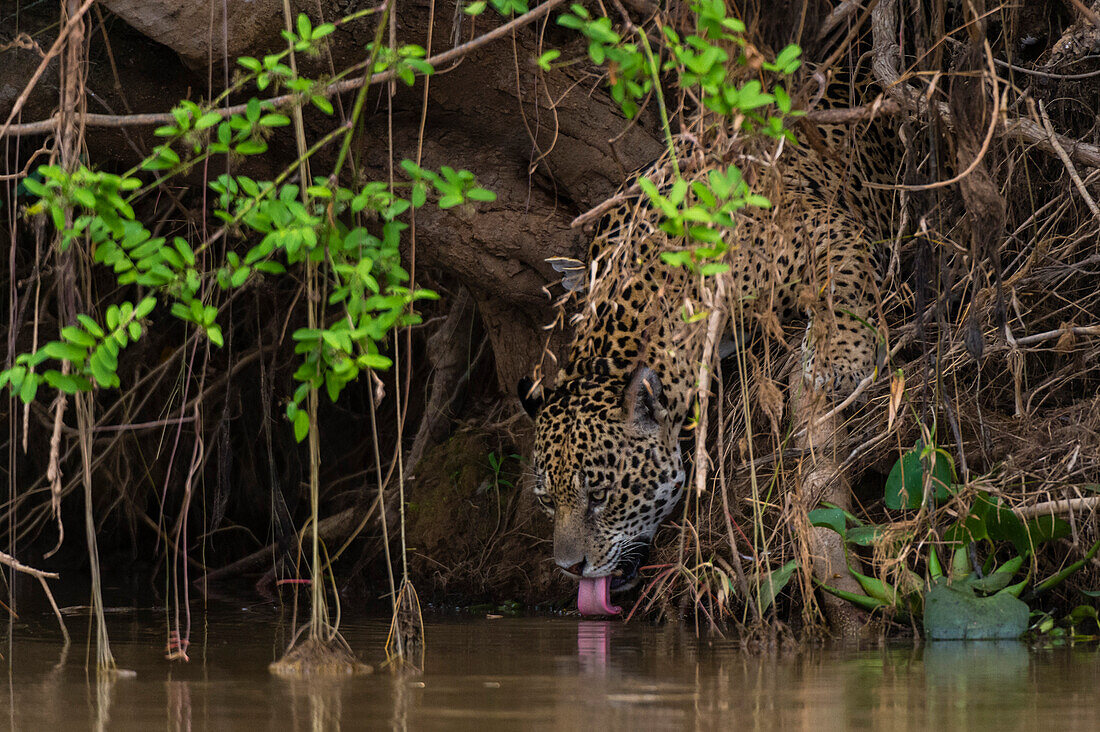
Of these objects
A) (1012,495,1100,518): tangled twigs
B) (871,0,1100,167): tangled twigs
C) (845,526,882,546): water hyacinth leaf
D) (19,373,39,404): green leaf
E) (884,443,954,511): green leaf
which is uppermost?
(871,0,1100,167): tangled twigs

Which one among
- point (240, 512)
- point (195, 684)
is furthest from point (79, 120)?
point (240, 512)

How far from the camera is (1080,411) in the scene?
3.90 m

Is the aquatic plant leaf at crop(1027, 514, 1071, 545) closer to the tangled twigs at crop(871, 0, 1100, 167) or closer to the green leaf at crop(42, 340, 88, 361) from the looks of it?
the tangled twigs at crop(871, 0, 1100, 167)

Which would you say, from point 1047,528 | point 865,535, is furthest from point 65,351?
point 1047,528

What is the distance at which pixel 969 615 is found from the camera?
3461 mm

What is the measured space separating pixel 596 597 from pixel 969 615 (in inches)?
54.0

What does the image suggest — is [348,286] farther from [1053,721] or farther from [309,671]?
[1053,721]

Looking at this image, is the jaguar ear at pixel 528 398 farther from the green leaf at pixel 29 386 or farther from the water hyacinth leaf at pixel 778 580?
the green leaf at pixel 29 386

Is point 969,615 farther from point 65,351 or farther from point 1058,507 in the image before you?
point 65,351

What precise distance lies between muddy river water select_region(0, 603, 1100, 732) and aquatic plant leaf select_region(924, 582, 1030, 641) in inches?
3.9

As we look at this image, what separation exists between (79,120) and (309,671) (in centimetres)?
131

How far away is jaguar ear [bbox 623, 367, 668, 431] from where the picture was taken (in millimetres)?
4359

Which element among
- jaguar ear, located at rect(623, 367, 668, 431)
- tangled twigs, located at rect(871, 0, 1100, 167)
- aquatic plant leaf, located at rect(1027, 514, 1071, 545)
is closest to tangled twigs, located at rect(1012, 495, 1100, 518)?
aquatic plant leaf, located at rect(1027, 514, 1071, 545)

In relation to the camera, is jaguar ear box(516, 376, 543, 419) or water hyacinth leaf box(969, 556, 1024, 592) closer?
water hyacinth leaf box(969, 556, 1024, 592)
